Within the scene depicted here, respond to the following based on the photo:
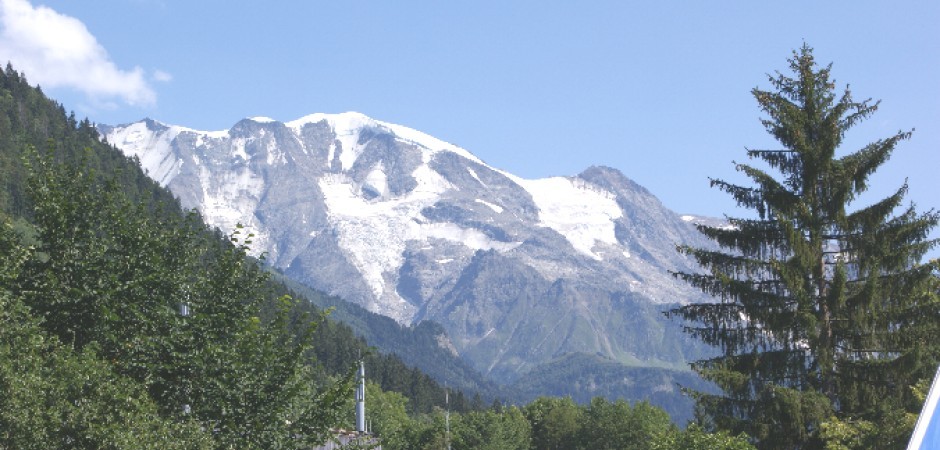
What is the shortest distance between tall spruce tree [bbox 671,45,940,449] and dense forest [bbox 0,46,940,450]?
6cm

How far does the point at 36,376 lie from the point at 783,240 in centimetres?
2130

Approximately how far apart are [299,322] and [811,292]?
1523 cm

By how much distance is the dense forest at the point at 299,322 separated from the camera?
22.7 meters

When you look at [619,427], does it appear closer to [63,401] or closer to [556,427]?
[556,427]

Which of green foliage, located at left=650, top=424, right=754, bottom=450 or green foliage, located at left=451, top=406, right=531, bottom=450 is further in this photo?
green foliage, located at left=451, top=406, right=531, bottom=450

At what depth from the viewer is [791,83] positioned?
33375mm

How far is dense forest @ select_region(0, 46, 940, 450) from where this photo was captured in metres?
22.7

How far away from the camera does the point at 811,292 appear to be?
31.6 meters

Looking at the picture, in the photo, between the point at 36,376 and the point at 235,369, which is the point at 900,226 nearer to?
the point at 235,369

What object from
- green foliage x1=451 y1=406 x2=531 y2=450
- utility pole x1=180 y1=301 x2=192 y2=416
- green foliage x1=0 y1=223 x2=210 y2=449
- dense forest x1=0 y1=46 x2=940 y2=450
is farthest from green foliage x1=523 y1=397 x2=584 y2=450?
green foliage x1=0 y1=223 x2=210 y2=449

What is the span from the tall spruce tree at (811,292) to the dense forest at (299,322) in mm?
59

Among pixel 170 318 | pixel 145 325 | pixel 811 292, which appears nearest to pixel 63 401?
pixel 170 318

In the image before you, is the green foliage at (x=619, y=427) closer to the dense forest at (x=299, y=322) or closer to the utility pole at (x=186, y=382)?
the dense forest at (x=299, y=322)

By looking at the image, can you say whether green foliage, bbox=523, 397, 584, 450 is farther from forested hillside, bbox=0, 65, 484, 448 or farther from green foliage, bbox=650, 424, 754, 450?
forested hillside, bbox=0, 65, 484, 448
